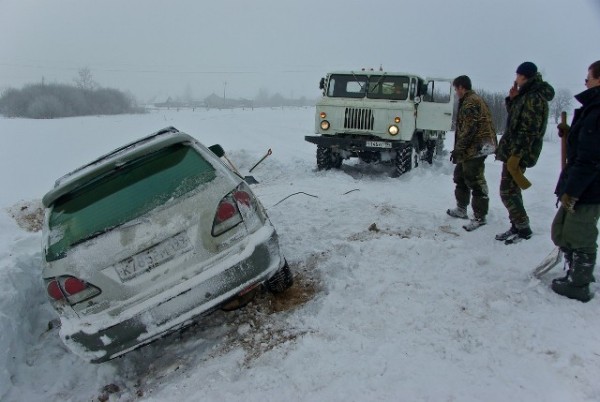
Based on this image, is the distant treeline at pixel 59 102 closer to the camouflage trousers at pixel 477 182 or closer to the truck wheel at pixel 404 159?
the truck wheel at pixel 404 159

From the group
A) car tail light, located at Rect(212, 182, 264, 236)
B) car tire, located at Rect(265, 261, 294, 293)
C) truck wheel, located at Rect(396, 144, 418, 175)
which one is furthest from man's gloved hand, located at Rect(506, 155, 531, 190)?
truck wheel, located at Rect(396, 144, 418, 175)

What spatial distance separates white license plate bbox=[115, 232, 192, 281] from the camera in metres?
3.01

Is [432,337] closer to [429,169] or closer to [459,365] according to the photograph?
[459,365]

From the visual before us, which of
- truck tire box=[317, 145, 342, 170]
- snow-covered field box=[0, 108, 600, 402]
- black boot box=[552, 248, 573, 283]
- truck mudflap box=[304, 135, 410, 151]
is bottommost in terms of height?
snow-covered field box=[0, 108, 600, 402]

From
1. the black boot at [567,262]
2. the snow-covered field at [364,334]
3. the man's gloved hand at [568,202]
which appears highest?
the man's gloved hand at [568,202]

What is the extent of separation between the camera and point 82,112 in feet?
199

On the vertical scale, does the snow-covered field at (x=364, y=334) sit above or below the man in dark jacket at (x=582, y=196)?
below

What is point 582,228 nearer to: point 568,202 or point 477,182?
point 568,202

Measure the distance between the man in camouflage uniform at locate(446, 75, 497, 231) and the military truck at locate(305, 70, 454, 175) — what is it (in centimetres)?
407

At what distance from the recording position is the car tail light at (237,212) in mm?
3207

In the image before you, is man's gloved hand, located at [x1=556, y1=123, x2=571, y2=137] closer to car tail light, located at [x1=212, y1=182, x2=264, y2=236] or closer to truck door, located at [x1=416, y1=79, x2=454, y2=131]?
car tail light, located at [x1=212, y1=182, x2=264, y2=236]

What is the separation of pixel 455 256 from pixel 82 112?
65.7 m

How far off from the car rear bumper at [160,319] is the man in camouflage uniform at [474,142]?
10.7ft

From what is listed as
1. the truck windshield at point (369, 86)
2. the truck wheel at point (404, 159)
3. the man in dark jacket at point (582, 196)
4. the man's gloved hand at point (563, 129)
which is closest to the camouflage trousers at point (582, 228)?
the man in dark jacket at point (582, 196)
